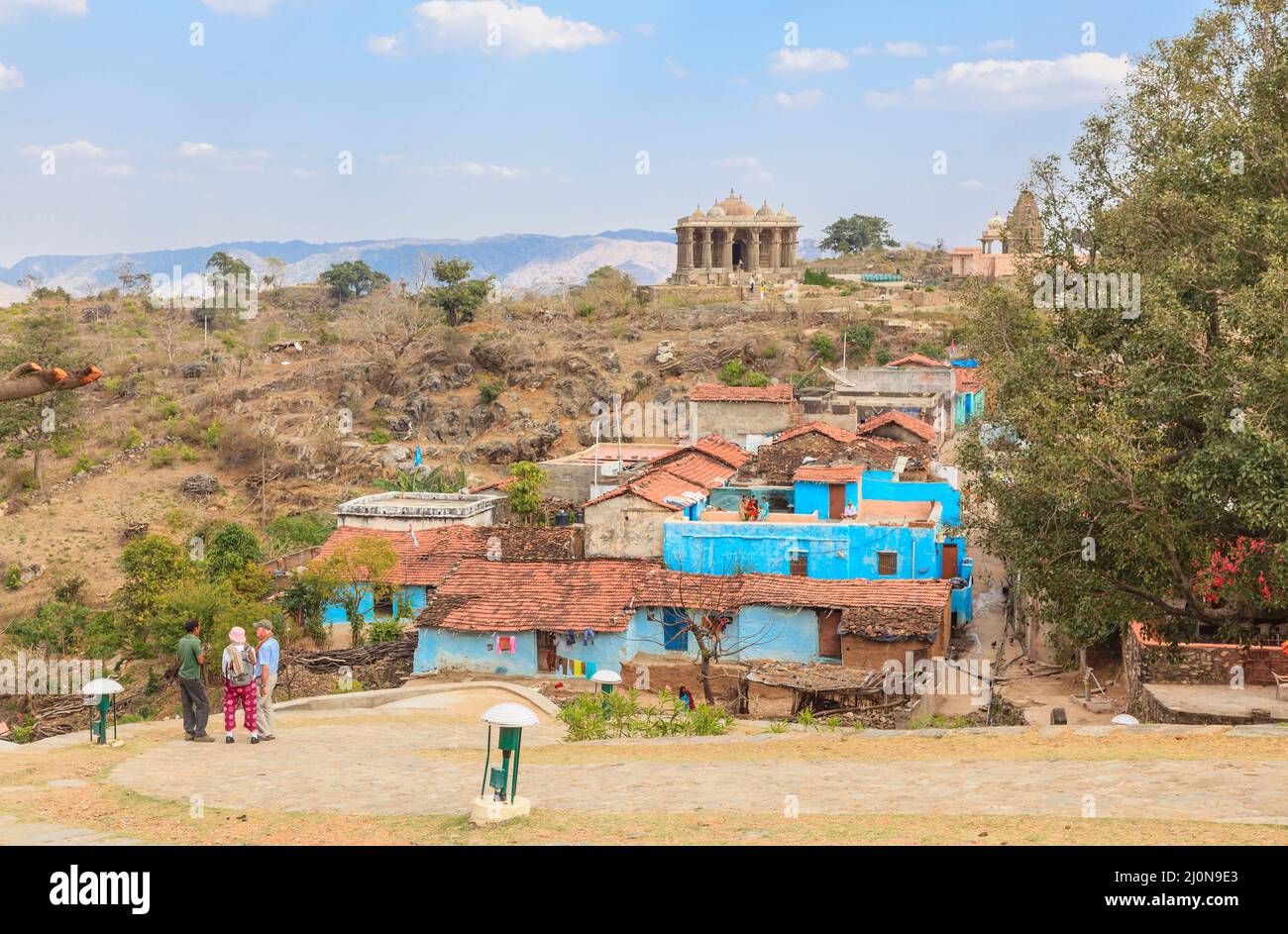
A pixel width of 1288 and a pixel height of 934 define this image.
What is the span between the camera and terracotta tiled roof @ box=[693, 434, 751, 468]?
1272 inches

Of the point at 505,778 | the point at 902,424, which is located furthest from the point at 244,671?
the point at 902,424

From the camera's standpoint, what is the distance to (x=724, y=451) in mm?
33438

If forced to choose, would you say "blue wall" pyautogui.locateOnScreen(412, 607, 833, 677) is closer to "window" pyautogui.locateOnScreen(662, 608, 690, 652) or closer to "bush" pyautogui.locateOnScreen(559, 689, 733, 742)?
"window" pyautogui.locateOnScreen(662, 608, 690, 652)

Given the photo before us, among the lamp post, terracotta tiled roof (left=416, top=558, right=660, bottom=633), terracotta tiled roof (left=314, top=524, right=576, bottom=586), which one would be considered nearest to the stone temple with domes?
terracotta tiled roof (left=314, top=524, right=576, bottom=586)

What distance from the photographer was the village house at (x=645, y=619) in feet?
73.4

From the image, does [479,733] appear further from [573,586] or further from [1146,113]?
[1146,113]

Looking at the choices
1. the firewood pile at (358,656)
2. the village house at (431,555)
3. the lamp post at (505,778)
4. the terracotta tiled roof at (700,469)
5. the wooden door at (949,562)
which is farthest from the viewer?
the terracotta tiled roof at (700,469)

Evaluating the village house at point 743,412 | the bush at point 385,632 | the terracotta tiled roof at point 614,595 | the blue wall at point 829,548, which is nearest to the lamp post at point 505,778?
the terracotta tiled roof at point 614,595

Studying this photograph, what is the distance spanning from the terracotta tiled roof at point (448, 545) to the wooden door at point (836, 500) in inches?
228

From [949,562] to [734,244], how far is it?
162 ft

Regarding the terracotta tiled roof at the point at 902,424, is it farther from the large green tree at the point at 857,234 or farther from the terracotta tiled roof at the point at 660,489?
the large green tree at the point at 857,234

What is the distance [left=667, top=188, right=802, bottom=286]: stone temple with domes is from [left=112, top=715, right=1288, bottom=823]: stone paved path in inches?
2374

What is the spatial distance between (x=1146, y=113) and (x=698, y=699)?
11.7 m

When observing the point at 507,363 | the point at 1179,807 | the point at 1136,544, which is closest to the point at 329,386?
the point at 507,363
